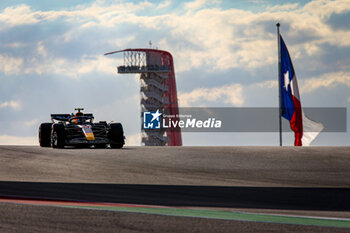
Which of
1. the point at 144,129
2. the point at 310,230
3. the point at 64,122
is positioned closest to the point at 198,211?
the point at 310,230

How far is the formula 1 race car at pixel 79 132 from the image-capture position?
851 inches

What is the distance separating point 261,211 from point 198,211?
35.9 inches

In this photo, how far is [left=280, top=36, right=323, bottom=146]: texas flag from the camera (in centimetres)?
3144

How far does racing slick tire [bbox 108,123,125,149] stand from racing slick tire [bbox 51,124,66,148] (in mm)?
1803

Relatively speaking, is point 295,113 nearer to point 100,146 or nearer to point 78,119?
point 100,146

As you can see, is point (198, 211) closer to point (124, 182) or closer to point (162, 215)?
point (162, 215)

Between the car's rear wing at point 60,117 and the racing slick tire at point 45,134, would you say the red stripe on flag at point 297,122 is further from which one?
the racing slick tire at point 45,134

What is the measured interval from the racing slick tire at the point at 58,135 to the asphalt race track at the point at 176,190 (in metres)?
1.98

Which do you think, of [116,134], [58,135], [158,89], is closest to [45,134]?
[58,135]

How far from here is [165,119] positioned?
74.0 m

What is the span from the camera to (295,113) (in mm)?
31906

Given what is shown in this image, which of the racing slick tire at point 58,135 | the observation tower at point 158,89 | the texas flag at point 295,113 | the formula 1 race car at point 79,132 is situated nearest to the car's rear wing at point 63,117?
the formula 1 race car at point 79,132

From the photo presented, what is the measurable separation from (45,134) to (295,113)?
1483 centimetres

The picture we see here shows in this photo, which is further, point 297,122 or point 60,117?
point 297,122
